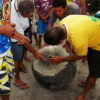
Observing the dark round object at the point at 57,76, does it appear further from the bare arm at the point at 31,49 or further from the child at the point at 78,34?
the child at the point at 78,34

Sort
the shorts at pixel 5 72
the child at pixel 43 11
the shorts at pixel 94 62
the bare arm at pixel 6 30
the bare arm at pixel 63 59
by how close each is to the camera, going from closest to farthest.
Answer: the bare arm at pixel 6 30 < the shorts at pixel 5 72 < the bare arm at pixel 63 59 < the shorts at pixel 94 62 < the child at pixel 43 11

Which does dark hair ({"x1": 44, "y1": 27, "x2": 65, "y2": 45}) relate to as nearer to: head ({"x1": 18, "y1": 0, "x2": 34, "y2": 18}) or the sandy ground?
head ({"x1": 18, "y1": 0, "x2": 34, "y2": 18})

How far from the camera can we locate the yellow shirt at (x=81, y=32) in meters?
1.77

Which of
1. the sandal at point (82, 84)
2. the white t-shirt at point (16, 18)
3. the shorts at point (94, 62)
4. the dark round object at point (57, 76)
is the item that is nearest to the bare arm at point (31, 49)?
the dark round object at point (57, 76)

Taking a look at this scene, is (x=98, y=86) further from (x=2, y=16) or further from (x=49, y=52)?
(x=2, y=16)

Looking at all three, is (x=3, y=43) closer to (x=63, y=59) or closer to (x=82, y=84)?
(x=63, y=59)

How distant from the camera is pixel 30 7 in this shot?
→ 186 centimetres

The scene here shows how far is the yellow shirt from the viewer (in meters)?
1.77

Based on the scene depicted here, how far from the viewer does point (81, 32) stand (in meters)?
1.78

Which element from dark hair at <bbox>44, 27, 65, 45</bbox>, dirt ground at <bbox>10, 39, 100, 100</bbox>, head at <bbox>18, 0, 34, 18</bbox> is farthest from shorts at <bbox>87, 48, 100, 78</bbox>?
head at <bbox>18, 0, 34, 18</bbox>

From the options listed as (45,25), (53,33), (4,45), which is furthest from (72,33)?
(45,25)

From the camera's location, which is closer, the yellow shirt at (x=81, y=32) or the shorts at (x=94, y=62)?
the yellow shirt at (x=81, y=32)

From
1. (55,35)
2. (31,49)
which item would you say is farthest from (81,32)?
(31,49)

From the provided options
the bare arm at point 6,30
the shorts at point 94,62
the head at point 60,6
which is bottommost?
the shorts at point 94,62
